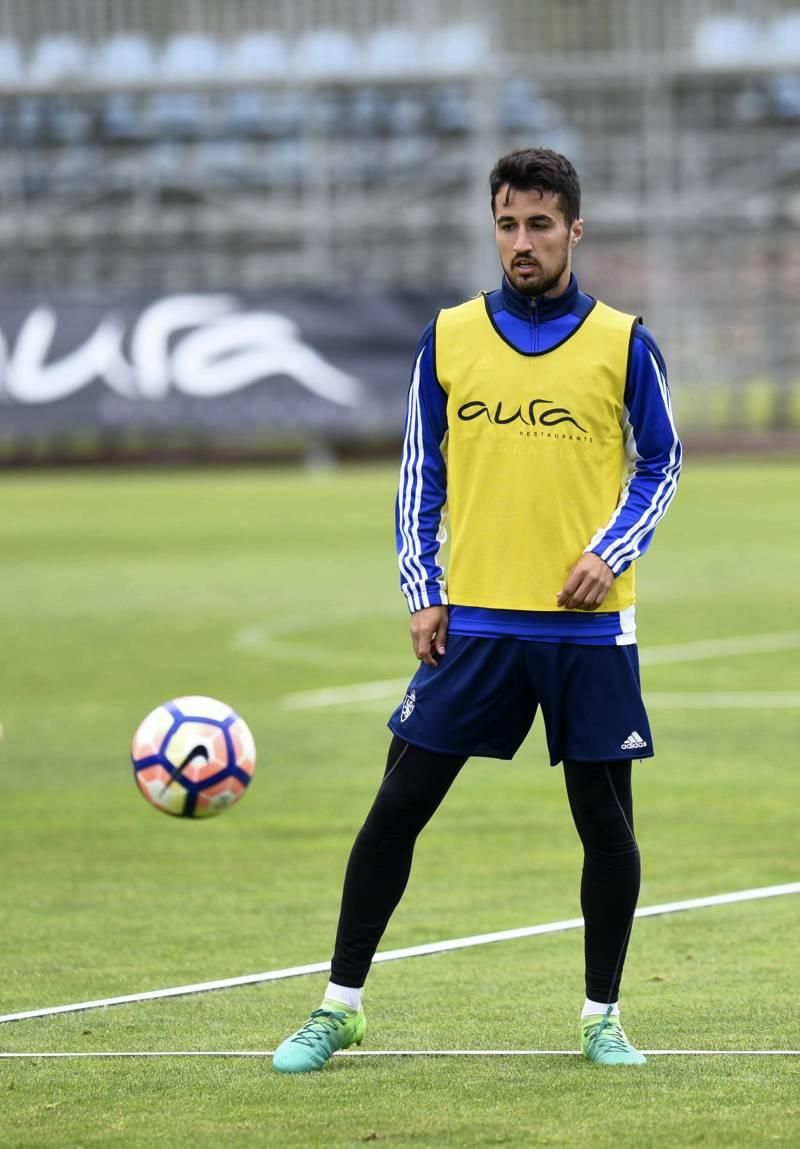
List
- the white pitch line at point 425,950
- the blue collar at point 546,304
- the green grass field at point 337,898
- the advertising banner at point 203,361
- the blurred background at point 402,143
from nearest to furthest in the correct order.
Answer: the green grass field at point 337,898 → the blue collar at point 546,304 → the white pitch line at point 425,950 → the advertising banner at point 203,361 → the blurred background at point 402,143

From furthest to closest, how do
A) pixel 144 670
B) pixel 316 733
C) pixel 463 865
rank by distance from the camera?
pixel 144 670 < pixel 316 733 < pixel 463 865

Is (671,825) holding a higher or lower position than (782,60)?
lower

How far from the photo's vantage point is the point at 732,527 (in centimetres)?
2622

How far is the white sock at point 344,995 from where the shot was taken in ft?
17.3

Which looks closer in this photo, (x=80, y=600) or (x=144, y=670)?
(x=144, y=670)

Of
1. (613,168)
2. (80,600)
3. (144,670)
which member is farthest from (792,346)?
(144,670)

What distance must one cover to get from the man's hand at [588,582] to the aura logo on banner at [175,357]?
34644 millimetres

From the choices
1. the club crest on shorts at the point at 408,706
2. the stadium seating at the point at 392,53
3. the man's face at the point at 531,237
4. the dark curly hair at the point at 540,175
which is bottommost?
the club crest on shorts at the point at 408,706

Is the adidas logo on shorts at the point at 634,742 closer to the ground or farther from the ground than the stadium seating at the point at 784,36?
closer to the ground

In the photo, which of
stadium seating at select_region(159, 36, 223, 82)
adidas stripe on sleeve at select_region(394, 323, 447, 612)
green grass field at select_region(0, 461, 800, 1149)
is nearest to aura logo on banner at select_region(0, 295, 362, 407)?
stadium seating at select_region(159, 36, 223, 82)

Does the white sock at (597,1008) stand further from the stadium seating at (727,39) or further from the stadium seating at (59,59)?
the stadium seating at (59,59)

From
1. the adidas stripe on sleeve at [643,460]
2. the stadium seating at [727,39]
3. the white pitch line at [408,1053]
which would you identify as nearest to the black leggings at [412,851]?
the white pitch line at [408,1053]

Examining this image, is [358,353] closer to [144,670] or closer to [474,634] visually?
[144,670]

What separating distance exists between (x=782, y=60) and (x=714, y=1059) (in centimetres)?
4416
